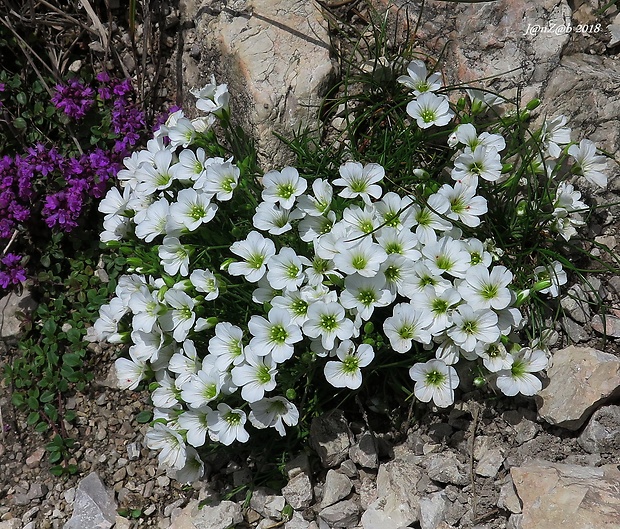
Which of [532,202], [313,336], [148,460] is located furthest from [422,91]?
[148,460]

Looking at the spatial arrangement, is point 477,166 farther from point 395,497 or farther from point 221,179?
point 395,497

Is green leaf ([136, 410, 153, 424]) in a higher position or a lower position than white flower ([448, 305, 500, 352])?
lower

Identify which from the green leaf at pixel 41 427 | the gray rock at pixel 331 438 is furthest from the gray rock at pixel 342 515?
the green leaf at pixel 41 427

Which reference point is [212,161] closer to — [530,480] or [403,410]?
[403,410]

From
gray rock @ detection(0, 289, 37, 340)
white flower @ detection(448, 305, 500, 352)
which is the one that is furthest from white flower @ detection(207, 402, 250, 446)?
gray rock @ detection(0, 289, 37, 340)

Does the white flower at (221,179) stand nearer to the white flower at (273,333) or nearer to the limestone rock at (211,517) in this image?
the white flower at (273,333)

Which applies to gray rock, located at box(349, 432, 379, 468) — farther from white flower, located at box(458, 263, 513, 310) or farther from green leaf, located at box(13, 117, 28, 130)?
green leaf, located at box(13, 117, 28, 130)
